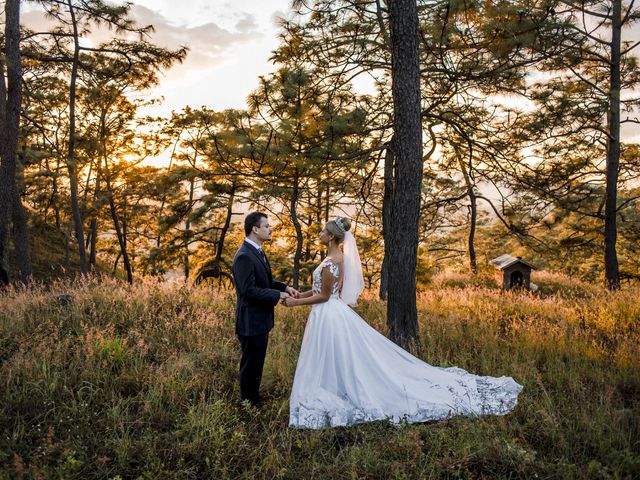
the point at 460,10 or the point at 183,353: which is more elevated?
the point at 460,10

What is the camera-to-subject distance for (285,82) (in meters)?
7.10

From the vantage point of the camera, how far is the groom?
4473mm

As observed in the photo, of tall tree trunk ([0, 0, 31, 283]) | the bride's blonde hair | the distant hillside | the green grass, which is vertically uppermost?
tall tree trunk ([0, 0, 31, 283])

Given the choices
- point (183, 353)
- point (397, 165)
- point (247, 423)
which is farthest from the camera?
point (397, 165)

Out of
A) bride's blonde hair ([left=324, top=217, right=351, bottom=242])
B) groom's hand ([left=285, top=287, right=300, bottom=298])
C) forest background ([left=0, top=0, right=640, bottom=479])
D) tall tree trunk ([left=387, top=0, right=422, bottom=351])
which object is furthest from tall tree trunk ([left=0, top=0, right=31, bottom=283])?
tall tree trunk ([left=387, top=0, right=422, bottom=351])

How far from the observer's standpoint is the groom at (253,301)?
447cm

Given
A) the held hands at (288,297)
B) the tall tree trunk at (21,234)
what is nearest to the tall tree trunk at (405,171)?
the held hands at (288,297)

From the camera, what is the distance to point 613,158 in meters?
12.8

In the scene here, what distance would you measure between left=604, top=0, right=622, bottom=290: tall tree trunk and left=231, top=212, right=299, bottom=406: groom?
11.8m

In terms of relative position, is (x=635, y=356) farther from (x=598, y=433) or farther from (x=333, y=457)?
(x=333, y=457)

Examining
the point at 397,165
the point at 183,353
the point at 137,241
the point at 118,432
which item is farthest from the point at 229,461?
the point at 137,241

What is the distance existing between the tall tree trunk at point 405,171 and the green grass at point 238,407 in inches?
27.7

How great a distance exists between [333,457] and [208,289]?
20.2ft

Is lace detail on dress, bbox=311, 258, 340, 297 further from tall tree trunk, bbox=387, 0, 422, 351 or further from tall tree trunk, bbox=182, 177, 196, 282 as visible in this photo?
tall tree trunk, bbox=182, 177, 196, 282
